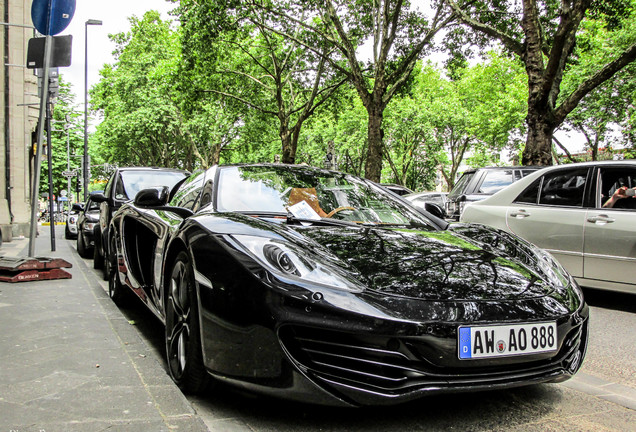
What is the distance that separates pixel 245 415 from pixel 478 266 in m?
1.31

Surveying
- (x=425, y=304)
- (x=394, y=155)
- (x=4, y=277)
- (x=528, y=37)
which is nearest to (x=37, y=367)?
(x=425, y=304)

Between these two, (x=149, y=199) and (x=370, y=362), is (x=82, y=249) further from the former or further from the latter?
(x=370, y=362)

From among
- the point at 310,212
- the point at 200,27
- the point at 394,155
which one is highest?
the point at 200,27

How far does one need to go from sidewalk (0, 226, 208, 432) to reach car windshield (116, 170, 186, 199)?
442cm

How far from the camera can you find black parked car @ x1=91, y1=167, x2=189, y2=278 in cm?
760

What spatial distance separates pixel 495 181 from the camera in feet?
32.1

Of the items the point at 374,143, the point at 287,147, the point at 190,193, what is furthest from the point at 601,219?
the point at 287,147

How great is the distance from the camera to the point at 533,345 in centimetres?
227

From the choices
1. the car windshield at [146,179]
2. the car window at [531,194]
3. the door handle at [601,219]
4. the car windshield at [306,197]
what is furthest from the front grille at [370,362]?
the car windshield at [146,179]

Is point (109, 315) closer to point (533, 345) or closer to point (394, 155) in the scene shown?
point (533, 345)

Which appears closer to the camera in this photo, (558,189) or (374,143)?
(558,189)

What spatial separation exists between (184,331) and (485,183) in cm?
799

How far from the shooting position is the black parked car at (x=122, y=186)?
7597 millimetres

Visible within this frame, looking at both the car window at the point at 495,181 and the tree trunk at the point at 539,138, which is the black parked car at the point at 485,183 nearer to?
the car window at the point at 495,181
